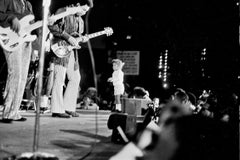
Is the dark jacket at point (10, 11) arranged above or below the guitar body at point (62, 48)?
above

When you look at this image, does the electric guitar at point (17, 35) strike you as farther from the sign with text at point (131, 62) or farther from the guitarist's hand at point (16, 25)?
the sign with text at point (131, 62)

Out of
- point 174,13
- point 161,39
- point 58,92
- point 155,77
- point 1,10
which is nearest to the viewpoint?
point 1,10

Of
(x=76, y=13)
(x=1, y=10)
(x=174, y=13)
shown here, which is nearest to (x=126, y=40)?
(x=174, y=13)

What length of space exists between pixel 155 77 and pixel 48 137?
16.4 meters

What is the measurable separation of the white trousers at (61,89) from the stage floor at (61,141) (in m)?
1.28

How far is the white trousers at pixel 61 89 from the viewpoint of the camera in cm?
666

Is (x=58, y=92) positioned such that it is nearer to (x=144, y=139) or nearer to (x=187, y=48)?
(x=144, y=139)

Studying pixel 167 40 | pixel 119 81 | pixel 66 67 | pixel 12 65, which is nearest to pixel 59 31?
pixel 66 67

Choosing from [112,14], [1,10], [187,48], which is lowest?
[1,10]

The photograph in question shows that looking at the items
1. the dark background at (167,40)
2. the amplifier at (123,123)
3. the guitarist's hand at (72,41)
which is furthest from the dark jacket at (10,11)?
the dark background at (167,40)

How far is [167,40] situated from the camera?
60.1ft

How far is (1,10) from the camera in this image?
5.16m

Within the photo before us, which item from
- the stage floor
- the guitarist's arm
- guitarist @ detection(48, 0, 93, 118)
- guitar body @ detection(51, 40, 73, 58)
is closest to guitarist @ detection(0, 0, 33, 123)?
the stage floor

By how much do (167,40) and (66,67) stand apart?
480 inches
